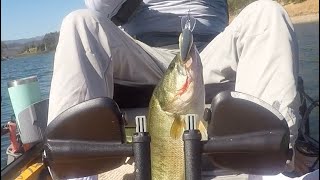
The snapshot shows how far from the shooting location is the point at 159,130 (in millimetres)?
1568

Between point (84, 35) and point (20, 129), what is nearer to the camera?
point (84, 35)

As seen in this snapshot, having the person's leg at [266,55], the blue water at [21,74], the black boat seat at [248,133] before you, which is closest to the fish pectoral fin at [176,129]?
the black boat seat at [248,133]

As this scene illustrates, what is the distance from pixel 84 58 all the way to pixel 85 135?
49 cm

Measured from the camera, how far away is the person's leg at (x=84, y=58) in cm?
176

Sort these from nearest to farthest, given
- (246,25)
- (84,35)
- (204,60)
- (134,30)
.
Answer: (84,35)
(246,25)
(204,60)
(134,30)

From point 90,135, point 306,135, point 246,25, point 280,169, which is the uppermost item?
point 246,25

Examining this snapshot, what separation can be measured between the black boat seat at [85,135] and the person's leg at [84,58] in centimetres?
34

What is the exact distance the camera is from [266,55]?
181 centimetres

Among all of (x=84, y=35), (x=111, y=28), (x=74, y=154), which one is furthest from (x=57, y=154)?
(x=111, y=28)

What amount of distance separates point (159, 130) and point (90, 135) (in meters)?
0.26

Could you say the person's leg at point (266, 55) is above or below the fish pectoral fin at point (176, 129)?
above

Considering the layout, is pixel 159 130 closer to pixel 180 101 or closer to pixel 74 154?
pixel 180 101

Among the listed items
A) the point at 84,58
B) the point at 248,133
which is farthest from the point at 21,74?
the point at 248,133

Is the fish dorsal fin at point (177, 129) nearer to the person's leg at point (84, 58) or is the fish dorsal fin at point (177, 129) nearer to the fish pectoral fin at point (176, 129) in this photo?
the fish pectoral fin at point (176, 129)
